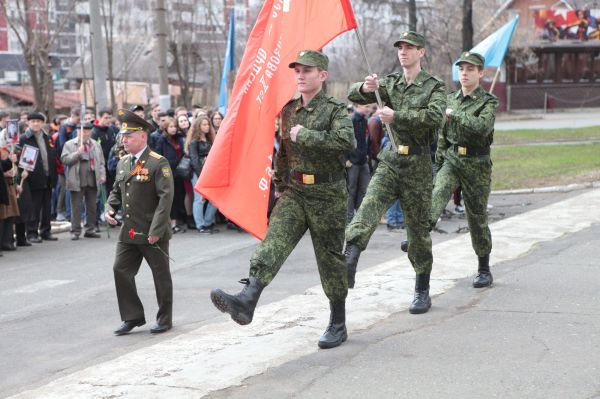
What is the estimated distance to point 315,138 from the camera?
5762mm

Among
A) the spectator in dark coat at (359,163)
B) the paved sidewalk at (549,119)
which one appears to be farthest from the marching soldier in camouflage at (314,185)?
the paved sidewalk at (549,119)

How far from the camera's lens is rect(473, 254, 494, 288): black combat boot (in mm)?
8031

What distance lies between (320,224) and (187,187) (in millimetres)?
8235

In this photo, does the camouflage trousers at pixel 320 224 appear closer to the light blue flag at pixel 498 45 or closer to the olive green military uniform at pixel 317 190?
the olive green military uniform at pixel 317 190

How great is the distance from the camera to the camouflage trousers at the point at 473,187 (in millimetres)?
7984

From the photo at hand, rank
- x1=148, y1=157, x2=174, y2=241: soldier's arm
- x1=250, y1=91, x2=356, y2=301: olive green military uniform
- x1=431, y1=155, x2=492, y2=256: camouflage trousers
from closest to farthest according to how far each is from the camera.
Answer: x1=250, y1=91, x2=356, y2=301: olive green military uniform < x1=148, y1=157, x2=174, y2=241: soldier's arm < x1=431, y1=155, x2=492, y2=256: camouflage trousers

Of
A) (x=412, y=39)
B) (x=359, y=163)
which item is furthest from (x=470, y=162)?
(x=359, y=163)

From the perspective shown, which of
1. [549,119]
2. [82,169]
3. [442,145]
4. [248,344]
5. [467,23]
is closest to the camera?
[248,344]

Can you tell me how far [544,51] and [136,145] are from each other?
51247mm

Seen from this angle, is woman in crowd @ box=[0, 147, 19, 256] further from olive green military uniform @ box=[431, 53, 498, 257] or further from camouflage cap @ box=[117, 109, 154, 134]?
olive green military uniform @ box=[431, 53, 498, 257]

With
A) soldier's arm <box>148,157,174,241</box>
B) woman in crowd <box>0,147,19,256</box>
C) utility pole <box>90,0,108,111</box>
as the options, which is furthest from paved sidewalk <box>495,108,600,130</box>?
soldier's arm <box>148,157,174,241</box>

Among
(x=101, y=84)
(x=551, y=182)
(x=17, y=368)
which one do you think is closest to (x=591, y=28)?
(x=551, y=182)

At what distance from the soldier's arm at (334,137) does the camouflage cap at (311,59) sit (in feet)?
1.02

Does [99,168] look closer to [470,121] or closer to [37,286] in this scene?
[37,286]
